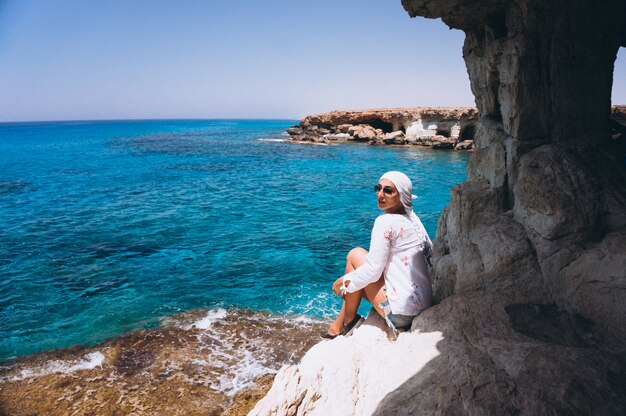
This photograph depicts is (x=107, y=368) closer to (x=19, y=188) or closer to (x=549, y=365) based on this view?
(x=549, y=365)

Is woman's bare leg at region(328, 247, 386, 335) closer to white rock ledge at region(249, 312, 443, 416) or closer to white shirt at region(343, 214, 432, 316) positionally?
white shirt at region(343, 214, 432, 316)

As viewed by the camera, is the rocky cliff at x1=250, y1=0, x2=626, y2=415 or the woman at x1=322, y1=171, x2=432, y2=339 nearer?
the rocky cliff at x1=250, y1=0, x2=626, y2=415

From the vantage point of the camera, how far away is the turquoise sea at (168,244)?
8.77 metres

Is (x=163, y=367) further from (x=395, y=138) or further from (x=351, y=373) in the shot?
(x=395, y=138)

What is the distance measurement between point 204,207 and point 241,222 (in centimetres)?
371

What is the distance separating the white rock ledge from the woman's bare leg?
30cm

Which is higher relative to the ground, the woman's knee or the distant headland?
the distant headland

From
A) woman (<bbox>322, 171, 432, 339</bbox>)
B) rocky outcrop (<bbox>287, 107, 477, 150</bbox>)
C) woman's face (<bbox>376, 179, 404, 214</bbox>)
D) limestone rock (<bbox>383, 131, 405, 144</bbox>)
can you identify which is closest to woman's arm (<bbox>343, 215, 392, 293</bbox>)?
woman (<bbox>322, 171, 432, 339</bbox>)

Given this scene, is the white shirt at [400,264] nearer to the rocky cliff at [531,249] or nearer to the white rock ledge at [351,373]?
the rocky cliff at [531,249]

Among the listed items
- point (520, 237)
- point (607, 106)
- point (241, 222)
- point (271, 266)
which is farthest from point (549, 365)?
point (241, 222)

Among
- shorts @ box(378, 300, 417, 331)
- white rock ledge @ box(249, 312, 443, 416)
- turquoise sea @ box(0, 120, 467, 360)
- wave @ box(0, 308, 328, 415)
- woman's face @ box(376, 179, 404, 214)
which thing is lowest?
wave @ box(0, 308, 328, 415)

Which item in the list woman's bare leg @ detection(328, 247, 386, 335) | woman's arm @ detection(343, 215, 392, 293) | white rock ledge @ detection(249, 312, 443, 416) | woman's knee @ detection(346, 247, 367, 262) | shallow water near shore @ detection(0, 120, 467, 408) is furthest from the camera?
shallow water near shore @ detection(0, 120, 467, 408)

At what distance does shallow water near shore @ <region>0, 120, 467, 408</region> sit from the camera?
8.49m

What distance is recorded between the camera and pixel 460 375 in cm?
295
